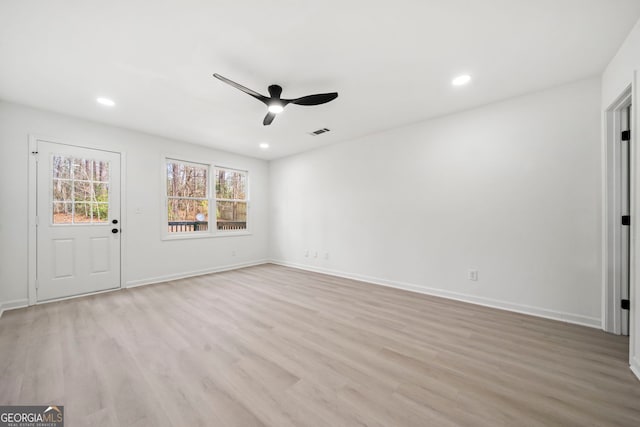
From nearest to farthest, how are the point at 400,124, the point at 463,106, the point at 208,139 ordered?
the point at 463,106 → the point at 400,124 → the point at 208,139

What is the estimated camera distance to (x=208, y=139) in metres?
4.57

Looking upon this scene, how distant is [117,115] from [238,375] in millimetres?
3879

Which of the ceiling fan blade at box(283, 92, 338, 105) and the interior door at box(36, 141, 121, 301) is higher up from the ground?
the ceiling fan blade at box(283, 92, 338, 105)

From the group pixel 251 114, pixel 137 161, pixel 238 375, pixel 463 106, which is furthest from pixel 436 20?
pixel 137 161

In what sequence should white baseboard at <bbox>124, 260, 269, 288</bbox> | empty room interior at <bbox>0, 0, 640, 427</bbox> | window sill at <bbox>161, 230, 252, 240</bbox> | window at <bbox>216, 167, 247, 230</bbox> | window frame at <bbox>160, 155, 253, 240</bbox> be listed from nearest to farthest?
empty room interior at <bbox>0, 0, 640, 427</bbox> → white baseboard at <bbox>124, 260, 269, 288</bbox> → window frame at <bbox>160, 155, 253, 240</bbox> → window sill at <bbox>161, 230, 252, 240</bbox> → window at <bbox>216, 167, 247, 230</bbox>

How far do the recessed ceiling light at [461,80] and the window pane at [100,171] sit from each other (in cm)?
505

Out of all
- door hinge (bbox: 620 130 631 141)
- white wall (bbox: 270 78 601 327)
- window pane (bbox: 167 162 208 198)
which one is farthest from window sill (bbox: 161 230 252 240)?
door hinge (bbox: 620 130 631 141)

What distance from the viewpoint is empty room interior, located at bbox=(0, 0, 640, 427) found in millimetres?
1669

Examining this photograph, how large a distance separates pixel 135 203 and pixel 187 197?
34.6 inches

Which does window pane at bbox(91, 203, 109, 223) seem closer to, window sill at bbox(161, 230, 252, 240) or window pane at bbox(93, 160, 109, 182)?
window pane at bbox(93, 160, 109, 182)

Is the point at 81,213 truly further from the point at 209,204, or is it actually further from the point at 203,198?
the point at 209,204

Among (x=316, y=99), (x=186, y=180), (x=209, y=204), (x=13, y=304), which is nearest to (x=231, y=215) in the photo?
(x=209, y=204)

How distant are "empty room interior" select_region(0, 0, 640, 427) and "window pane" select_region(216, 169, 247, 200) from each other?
0.72 m

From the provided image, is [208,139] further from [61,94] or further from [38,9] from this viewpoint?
[38,9]
